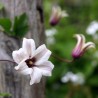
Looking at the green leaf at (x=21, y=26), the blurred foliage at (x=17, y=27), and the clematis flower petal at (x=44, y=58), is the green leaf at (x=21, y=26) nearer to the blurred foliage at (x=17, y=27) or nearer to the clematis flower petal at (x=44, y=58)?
the blurred foliage at (x=17, y=27)

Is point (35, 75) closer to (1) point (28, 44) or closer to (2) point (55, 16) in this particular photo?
(1) point (28, 44)

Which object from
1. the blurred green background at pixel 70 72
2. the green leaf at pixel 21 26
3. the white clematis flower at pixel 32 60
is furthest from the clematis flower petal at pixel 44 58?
the blurred green background at pixel 70 72

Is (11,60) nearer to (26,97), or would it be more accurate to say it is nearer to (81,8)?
(26,97)

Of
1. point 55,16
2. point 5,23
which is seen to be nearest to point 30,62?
point 5,23

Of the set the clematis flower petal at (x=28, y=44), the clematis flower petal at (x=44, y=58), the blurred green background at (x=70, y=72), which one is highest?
the clematis flower petal at (x=28, y=44)

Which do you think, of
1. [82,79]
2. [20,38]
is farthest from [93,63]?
[20,38]

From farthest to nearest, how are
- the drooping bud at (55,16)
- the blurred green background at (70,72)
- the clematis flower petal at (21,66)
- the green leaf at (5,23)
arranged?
1. the blurred green background at (70,72)
2. the drooping bud at (55,16)
3. the green leaf at (5,23)
4. the clematis flower petal at (21,66)

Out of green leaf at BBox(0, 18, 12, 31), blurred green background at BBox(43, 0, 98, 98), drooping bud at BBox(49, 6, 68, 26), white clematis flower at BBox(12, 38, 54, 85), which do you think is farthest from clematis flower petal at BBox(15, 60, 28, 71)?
blurred green background at BBox(43, 0, 98, 98)
